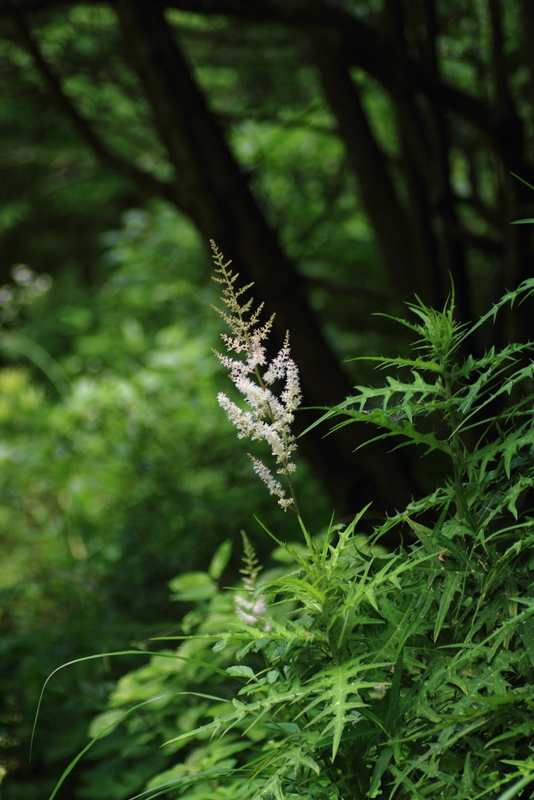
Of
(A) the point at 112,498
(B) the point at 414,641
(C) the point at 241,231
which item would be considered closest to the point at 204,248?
(C) the point at 241,231

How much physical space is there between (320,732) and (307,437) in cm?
145

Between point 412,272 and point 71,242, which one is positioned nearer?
point 412,272

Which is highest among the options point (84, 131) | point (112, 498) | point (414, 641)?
point (84, 131)

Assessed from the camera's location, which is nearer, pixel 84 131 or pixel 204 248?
pixel 84 131

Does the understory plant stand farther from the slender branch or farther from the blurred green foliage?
the slender branch

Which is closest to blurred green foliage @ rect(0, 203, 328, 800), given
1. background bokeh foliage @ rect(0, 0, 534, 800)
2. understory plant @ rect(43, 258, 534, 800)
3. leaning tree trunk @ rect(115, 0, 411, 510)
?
background bokeh foliage @ rect(0, 0, 534, 800)

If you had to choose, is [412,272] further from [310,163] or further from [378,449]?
[310,163]

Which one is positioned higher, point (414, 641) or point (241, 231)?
point (241, 231)

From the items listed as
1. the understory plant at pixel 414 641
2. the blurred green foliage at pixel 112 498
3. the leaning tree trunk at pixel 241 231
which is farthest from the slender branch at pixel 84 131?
the understory plant at pixel 414 641

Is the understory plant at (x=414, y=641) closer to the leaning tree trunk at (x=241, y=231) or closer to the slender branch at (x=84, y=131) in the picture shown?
the leaning tree trunk at (x=241, y=231)

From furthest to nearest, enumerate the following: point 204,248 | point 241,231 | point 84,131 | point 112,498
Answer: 1. point 112,498
2. point 204,248
3. point 84,131
4. point 241,231

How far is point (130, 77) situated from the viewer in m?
3.62

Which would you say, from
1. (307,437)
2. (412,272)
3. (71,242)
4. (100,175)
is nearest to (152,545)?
(307,437)

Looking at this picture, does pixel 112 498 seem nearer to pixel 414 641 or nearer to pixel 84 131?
pixel 84 131
